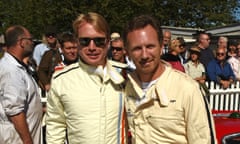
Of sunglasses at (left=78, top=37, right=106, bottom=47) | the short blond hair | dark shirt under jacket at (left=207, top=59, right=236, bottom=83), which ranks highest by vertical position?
the short blond hair

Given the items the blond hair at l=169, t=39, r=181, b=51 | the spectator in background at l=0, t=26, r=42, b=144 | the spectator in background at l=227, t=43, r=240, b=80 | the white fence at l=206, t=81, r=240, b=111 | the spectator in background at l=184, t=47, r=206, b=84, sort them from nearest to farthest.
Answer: the spectator in background at l=0, t=26, r=42, b=144
the blond hair at l=169, t=39, r=181, b=51
the spectator in background at l=184, t=47, r=206, b=84
the spectator in background at l=227, t=43, r=240, b=80
the white fence at l=206, t=81, r=240, b=111

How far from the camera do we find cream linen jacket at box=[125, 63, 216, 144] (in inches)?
82.6

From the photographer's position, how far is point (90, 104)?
244cm

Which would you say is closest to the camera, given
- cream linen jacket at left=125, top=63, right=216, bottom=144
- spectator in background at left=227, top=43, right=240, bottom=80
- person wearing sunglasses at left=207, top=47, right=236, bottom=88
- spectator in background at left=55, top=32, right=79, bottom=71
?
cream linen jacket at left=125, top=63, right=216, bottom=144

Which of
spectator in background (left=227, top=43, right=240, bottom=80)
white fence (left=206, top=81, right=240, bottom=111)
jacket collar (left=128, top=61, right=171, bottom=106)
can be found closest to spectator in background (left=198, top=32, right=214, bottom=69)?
spectator in background (left=227, top=43, right=240, bottom=80)

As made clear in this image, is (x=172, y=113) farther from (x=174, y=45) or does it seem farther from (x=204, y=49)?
(x=204, y=49)

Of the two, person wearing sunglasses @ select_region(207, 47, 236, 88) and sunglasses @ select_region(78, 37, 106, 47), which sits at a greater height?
sunglasses @ select_region(78, 37, 106, 47)

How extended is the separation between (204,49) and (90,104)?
637 centimetres

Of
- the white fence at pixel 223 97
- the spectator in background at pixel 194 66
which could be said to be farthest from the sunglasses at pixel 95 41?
the white fence at pixel 223 97

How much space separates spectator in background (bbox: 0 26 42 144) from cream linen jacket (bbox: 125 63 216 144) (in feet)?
6.20

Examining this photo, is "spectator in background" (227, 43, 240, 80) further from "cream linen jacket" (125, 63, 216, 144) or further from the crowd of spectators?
"cream linen jacket" (125, 63, 216, 144)

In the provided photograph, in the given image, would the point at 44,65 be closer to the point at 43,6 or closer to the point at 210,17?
the point at 43,6

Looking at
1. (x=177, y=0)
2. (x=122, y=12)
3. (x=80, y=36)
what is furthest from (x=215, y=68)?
(x=177, y=0)

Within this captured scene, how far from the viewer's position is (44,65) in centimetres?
630
